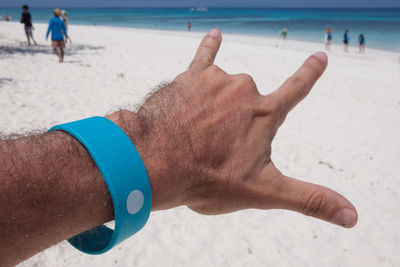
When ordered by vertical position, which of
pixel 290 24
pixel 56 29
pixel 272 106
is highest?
pixel 290 24

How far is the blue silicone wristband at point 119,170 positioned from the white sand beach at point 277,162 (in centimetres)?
121

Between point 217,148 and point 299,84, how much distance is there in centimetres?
54

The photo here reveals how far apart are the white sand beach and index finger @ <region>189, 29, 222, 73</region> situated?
1213 millimetres

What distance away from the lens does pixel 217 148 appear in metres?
1.03

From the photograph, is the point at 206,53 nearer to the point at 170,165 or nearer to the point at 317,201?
the point at 170,165

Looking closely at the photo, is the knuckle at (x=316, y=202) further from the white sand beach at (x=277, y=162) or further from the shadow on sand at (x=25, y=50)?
the shadow on sand at (x=25, y=50)

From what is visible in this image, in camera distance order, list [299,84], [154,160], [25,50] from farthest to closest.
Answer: [25,50] → [299,84] → [154,160]

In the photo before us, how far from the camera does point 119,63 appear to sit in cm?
913

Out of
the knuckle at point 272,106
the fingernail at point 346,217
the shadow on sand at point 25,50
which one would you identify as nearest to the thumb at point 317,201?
the fingernail at point 346,217

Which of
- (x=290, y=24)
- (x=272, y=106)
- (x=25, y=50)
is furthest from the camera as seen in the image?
(x=290, y=24)

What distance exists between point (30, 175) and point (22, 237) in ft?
0.50

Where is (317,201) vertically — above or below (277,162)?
above

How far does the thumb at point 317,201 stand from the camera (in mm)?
1098

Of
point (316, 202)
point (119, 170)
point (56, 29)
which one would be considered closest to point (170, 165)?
point (119, 170)
